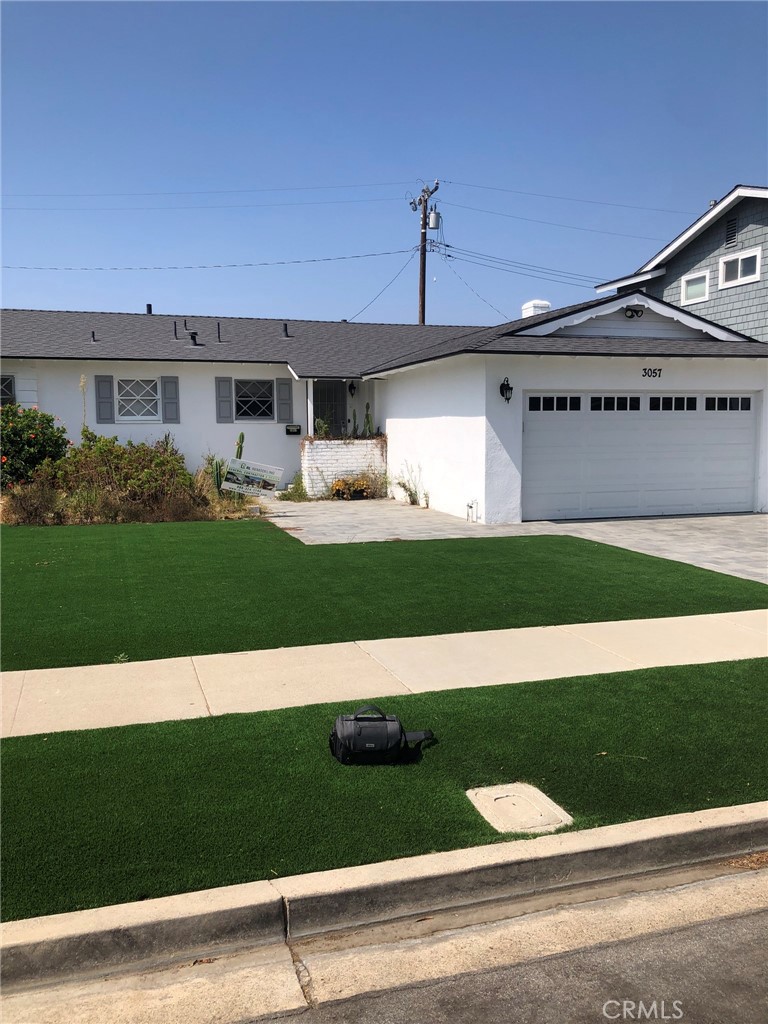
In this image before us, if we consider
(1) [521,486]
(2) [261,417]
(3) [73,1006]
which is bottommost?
(3) [73,1006]

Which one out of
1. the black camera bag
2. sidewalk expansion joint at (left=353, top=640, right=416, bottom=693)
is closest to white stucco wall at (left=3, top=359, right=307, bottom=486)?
sidewalk expansion joint at (left=353, top=640, right=416, bottom=693)

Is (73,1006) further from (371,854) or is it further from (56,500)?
(56,500)

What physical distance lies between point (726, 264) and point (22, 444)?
16877 millimetres

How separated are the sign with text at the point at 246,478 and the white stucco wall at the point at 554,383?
6.02 meters

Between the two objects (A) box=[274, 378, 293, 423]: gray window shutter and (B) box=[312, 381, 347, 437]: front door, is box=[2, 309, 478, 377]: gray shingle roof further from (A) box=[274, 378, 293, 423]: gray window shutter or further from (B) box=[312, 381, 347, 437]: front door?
(B) box=[312, 381, 347, 437]: front door

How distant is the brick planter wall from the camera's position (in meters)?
20.7

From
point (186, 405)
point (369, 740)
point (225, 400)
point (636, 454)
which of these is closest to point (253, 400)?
point (225, 400)

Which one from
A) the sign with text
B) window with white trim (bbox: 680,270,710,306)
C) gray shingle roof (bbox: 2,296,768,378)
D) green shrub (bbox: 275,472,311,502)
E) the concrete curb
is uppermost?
window with white trim (bbox: 680,270,710,306)

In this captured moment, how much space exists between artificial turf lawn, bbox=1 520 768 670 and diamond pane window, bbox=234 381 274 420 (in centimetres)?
944

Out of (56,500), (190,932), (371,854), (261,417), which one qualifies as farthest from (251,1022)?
(261,417)

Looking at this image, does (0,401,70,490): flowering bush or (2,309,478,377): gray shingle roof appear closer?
(0,401,70,490): flowering bush

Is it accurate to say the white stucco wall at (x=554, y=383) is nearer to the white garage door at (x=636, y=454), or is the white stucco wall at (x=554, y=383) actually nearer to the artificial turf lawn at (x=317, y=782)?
the white garage door at (x=636, y=454)

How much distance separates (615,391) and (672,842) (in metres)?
13.2

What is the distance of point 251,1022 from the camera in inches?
117
